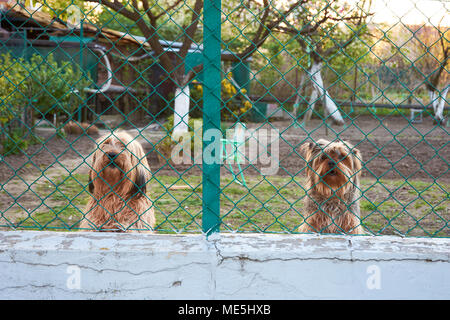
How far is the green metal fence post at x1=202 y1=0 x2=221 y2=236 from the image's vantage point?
238 cm

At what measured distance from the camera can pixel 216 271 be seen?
2.37 m

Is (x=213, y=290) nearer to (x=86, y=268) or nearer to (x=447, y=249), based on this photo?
(x=86, y=268)

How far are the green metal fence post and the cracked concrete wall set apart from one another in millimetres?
179

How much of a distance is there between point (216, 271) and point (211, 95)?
0.90m

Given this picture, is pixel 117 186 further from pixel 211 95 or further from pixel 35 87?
pixel 35 87

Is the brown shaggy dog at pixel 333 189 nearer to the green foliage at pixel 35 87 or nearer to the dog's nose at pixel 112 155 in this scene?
the dog's nose at pixel 112 155

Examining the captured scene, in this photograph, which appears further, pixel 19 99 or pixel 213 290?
pixel 19 99

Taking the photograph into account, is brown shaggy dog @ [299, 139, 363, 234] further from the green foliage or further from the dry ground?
the green foliage

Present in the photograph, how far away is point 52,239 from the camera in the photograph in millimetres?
2412

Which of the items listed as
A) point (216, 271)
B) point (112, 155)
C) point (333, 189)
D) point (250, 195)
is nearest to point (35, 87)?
point (250, 195)

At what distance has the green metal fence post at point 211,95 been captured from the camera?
2381 mm

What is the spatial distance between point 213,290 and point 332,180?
2021 mm

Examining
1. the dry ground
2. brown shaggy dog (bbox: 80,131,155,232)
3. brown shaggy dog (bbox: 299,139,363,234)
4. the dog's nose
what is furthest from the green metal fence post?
brown shaggy dog (bbox: 299,139,363,234)
